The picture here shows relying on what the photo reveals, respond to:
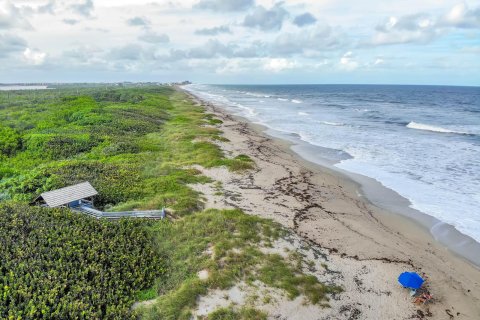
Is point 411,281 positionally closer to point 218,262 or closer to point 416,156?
point 218,262

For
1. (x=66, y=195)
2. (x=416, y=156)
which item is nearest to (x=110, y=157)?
(x=66, y=195)

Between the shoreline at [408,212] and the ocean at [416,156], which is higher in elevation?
the ocean at [416,156]

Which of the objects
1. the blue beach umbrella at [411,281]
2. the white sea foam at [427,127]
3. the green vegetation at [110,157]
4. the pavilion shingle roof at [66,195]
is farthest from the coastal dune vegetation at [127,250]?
the white sea foam at [427,127]

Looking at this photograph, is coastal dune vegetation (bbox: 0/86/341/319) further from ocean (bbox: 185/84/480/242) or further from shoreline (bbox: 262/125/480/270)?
ocean (bbox: 185/84/480/242)

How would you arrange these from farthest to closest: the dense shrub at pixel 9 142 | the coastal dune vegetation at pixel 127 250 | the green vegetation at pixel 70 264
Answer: the dense shrub at pixel 9 142 < the coastal dune vegetation at pixel 127 250 < the green vegetation at pixel 70 264

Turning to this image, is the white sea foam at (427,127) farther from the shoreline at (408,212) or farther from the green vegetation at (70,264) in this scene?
the green vegetation at (70,264)

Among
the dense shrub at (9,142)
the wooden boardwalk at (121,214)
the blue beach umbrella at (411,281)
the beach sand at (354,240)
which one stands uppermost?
the dense shrub at (9,142)
